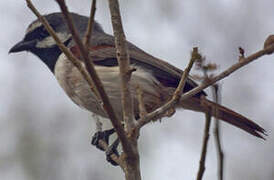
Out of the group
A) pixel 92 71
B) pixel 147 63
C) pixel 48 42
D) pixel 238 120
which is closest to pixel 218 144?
pixel 92 71

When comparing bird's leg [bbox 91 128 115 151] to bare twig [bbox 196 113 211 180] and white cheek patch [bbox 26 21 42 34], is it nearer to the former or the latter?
white cheek patch [bbox 26 21 42 34]

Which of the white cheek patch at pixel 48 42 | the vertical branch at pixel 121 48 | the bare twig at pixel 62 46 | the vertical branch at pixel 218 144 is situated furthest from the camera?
the white cheek patch at pixel 48 42

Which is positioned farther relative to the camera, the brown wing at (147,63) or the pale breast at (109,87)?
the brown wing at (147,63)

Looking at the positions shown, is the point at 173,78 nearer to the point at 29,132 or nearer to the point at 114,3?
the point at 114,3

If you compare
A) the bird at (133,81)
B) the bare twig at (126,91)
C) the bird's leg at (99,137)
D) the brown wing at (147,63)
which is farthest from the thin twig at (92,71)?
the brown wing at (147,63)

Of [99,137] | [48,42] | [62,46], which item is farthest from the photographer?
[48,42]

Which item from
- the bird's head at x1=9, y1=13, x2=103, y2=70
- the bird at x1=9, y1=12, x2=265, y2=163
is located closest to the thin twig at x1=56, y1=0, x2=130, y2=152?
the bird at x1=9, y1=12, x2=265, y2=163

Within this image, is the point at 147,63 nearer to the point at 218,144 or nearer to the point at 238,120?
the point at 238,120

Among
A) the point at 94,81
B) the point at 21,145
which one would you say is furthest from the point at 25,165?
the point at 94,81

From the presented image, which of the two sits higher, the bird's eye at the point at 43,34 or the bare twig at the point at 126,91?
the bird's eye at the point at 43,34

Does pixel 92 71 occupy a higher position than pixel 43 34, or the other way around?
pixel 43 34

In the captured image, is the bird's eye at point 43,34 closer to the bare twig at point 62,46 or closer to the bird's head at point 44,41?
the bird's head at point 44,41

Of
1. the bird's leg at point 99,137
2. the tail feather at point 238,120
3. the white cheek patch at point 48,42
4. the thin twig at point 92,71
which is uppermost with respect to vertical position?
the white cheek patch at point 48,42

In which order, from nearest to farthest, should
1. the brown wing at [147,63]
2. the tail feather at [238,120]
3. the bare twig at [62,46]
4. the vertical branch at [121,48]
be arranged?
the bare twig at [62,46] < the vertical branch at [121,48] < the tail feather at [238,120] < the brown wing at [147,63]
